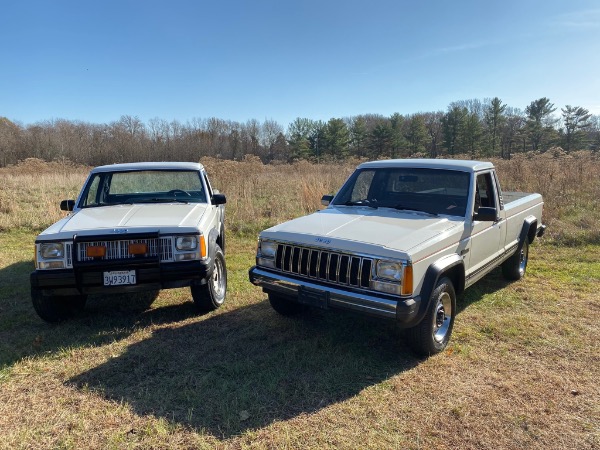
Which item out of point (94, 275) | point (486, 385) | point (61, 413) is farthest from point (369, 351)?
point (94, 275)

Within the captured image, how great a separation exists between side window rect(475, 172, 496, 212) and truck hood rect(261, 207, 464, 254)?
814 millimetres

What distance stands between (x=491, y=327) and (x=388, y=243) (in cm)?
204

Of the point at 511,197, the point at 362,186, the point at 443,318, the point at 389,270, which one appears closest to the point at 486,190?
the point at 362,186

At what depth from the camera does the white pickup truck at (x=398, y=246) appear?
3418 mm

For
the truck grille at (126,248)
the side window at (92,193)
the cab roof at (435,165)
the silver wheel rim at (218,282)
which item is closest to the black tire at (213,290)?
the silver wheel rim at (218,282)

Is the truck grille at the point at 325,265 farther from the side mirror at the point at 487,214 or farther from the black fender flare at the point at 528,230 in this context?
the black fender flare at the point at 528,230

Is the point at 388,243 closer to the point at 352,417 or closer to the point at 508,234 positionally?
the point at 352,417

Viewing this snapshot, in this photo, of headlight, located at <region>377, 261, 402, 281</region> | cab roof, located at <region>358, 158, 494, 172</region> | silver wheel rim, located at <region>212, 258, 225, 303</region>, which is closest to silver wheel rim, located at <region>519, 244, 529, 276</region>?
cab roof, located at <region>358, 158, 494, 172</region>

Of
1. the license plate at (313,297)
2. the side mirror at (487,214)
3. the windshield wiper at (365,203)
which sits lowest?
the license plate at (313,297)

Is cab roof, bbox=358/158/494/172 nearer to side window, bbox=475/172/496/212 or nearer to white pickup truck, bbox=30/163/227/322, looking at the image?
side window, bbox=475/172/496/212

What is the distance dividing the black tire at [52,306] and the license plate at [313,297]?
2.87m

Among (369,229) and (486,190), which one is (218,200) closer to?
(369,229)

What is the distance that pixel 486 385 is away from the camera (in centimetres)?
341

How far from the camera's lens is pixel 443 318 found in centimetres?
404
